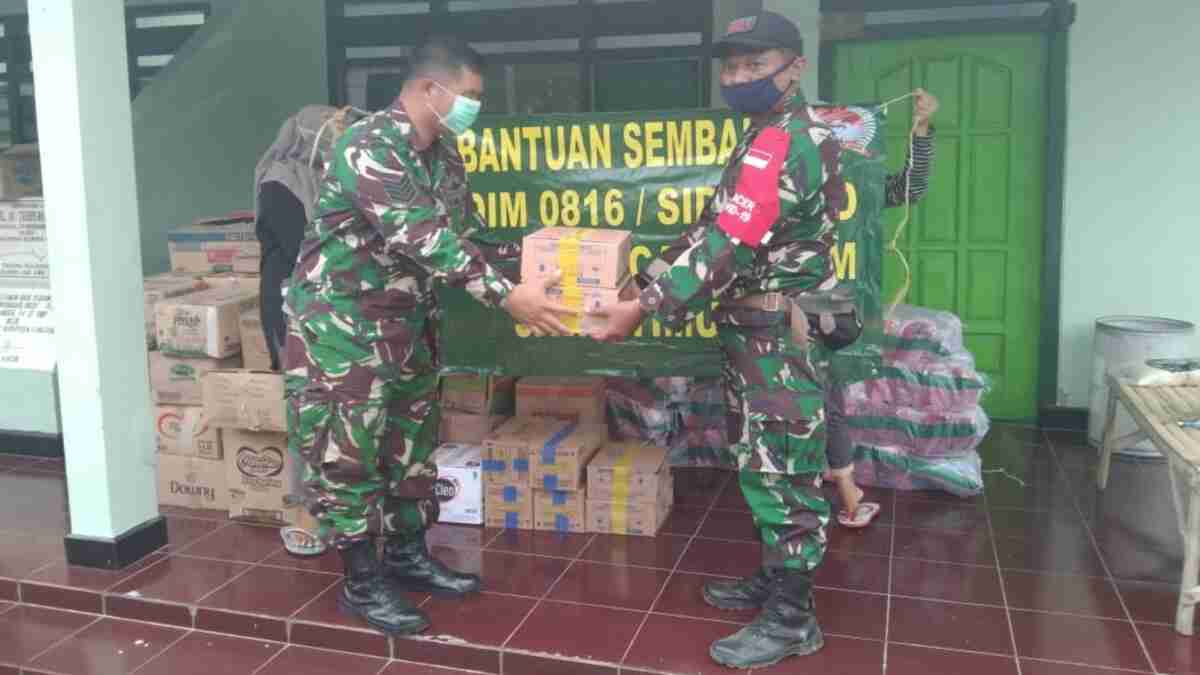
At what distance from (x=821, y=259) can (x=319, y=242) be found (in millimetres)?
1635

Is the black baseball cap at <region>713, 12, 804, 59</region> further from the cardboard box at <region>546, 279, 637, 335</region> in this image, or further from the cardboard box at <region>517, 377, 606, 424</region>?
the cardboard box at <region>517, 377, 606, 424</region>

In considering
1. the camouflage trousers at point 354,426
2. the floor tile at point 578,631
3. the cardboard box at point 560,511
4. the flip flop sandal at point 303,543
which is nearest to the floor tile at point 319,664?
the camouflage trousers at point 354,426

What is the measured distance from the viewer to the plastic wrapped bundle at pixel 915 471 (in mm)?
4855

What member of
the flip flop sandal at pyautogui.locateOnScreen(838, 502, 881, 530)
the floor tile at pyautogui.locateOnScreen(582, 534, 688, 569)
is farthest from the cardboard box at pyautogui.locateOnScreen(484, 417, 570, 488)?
the flip flop sandal at pyautogui.locateOnScreen(838, 502, 881, 530)

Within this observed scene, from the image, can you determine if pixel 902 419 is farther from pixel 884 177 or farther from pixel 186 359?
pixel 186 359

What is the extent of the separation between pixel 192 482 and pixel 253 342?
697 mm

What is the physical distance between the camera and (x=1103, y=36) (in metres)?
5.45

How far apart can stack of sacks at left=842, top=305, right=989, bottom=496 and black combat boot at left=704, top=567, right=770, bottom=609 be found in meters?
1.40

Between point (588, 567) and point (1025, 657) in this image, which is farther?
point (588, 567)

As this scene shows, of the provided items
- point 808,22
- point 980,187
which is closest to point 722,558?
point 980,187

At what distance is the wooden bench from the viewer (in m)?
3.46

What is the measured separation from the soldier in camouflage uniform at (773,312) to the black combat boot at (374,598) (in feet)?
3.37

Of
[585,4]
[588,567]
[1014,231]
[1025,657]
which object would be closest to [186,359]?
[588,567]

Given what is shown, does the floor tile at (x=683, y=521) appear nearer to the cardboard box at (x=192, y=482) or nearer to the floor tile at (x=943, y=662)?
the floor tile at (x=943, y=662)
